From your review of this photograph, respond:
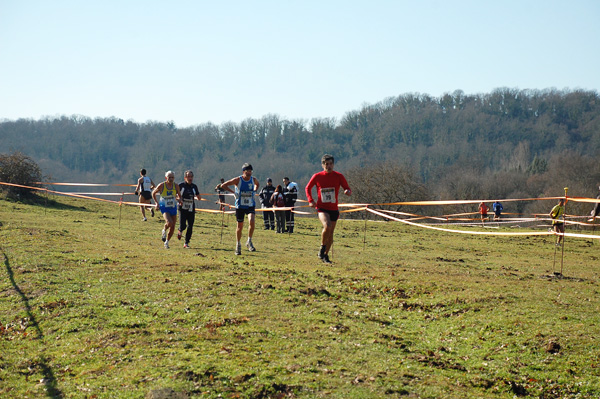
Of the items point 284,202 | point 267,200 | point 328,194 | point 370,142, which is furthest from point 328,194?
point 370,142

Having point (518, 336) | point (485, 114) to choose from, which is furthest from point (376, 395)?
point (485, 114)

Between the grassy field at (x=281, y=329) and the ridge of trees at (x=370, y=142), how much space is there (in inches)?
3613

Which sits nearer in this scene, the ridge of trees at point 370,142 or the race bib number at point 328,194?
the race bib number at point 328,194

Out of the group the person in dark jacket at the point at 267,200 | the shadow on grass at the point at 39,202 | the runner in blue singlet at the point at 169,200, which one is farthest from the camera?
the shadow on grass at the point at 39,202

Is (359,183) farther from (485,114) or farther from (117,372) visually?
(485,114)

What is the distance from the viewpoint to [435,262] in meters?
15.6

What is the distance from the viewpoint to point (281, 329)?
7.45 meters

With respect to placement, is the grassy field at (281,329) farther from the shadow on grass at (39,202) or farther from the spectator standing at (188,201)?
the shadow on grass at (39,202)

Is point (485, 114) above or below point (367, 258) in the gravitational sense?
above

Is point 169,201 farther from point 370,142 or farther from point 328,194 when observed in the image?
point 370,142

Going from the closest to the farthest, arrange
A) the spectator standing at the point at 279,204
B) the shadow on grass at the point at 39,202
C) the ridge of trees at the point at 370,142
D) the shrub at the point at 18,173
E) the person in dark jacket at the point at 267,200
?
the spectator standing at the point at 279,204 < the person in dark jacket at the point at 267,200 < the shadow on grass at the point at 39,202 < the shrub at the point at 18,173 < the ridge of trees at the point at 370,142

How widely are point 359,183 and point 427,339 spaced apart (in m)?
60.3

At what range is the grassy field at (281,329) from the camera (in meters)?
5.90

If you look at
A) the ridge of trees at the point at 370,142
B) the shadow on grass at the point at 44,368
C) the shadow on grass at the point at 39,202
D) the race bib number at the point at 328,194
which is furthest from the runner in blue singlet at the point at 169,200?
the ridge of trees at the point at 370,142
